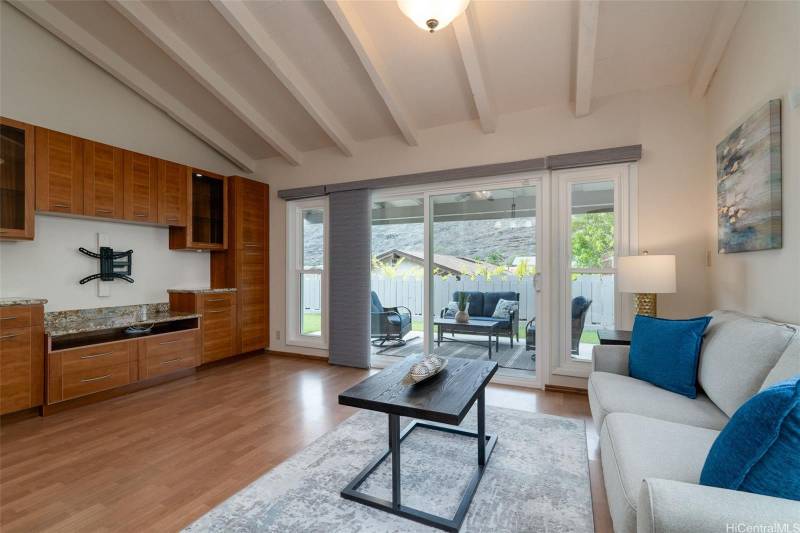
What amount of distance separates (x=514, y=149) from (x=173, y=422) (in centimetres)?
385

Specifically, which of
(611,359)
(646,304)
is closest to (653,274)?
(646,304)

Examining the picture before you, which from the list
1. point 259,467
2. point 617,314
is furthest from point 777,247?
point 259,467

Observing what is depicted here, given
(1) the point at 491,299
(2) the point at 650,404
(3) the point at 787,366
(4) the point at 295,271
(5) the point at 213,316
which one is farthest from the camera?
(4) the point at 295,271

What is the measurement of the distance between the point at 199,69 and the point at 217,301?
2.48 meters

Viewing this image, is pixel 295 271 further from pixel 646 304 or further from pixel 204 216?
pixel 646 304

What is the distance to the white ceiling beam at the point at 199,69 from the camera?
120 inches

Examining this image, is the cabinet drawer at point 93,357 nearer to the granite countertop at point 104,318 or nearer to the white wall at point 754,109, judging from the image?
the granite countertop at point 104,318

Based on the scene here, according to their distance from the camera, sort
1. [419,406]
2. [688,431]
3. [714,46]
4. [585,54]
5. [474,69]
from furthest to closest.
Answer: [474,69], [585,54], [714,46], [419,406], [688,431]

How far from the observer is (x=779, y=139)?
1.95 m

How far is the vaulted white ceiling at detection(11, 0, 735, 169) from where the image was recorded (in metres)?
2.77

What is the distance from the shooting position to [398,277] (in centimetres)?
442

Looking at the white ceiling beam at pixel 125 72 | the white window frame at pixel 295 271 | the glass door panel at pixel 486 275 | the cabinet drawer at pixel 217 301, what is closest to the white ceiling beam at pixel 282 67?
the white window frame at pixel 295 271

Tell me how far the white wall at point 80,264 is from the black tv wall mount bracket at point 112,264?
52mm

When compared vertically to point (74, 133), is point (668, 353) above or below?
below
